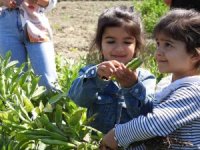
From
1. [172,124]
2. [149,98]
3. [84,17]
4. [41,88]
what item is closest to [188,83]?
[172,124]

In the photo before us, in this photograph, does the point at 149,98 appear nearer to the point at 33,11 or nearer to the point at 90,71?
the point at 90,71

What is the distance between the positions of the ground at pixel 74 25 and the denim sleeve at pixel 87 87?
3.44m

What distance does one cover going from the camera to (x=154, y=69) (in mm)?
3725

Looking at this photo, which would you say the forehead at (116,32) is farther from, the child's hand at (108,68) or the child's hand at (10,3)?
the child's hand at (10,3)

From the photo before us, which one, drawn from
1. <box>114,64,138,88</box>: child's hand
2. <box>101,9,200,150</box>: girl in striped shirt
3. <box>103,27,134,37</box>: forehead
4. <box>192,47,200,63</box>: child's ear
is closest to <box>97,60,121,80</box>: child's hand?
<box>114,64,138,88</box>: child's hand

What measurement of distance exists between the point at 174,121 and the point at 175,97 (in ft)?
0.28

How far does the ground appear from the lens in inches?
283

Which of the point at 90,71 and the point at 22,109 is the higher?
the point at 90,71

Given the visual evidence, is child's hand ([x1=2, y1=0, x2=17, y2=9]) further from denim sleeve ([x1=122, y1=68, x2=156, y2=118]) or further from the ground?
the ground

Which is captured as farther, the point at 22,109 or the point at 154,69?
the point at 154,69

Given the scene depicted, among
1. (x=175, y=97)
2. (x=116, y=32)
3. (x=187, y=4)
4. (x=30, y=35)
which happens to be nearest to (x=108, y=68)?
(x=175, y=97)

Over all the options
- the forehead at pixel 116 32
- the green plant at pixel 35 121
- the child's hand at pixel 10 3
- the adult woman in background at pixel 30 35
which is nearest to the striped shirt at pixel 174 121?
the green plant at pixel 35 121

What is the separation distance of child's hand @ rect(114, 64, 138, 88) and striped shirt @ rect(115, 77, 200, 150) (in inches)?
7.4

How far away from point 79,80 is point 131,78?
0.30 m
